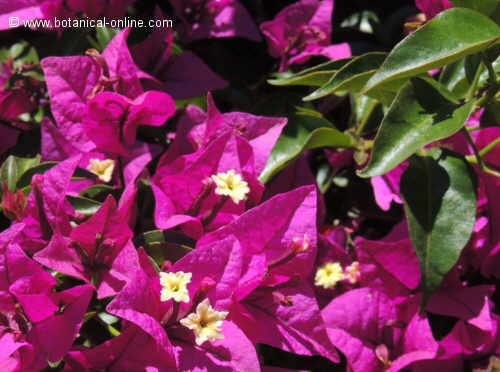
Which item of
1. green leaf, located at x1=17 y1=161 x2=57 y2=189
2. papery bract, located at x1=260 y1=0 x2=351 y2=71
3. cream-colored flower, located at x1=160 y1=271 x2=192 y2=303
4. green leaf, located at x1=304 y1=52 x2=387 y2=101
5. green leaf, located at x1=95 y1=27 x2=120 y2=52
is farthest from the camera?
papery bract, located at x1=260 y1=0 x2=351 y2=71

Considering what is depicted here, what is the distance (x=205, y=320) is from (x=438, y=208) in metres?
0.35

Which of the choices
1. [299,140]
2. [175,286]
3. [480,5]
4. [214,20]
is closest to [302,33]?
[214,20]

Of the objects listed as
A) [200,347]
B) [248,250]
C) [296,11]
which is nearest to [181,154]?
[248,250]

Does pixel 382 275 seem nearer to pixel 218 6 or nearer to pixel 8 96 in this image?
pixel 218 6

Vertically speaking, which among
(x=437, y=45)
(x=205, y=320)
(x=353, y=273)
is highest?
(x=437, y=45)

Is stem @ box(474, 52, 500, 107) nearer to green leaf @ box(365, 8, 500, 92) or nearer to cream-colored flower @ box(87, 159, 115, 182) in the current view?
green leaf @ box(365, 8, 500, 92)

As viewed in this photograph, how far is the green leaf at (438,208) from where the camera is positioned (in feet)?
2.66

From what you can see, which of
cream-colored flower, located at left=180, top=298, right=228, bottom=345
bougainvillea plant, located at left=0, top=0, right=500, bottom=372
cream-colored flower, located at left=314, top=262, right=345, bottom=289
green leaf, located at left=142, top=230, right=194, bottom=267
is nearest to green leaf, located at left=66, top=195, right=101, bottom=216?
bougainvillea plant, located at left=0, top=0, right=500, bottom=372

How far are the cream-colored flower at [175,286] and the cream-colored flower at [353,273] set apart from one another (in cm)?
35

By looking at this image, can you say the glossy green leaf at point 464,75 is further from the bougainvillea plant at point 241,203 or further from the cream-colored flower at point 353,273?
the cream-colored flower at point 353,273

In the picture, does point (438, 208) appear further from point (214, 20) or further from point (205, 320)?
point (214, 20)

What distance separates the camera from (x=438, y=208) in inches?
33.4

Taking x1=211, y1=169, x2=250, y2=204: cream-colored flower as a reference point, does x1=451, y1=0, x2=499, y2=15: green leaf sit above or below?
above

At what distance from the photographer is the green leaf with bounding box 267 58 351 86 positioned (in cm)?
87
